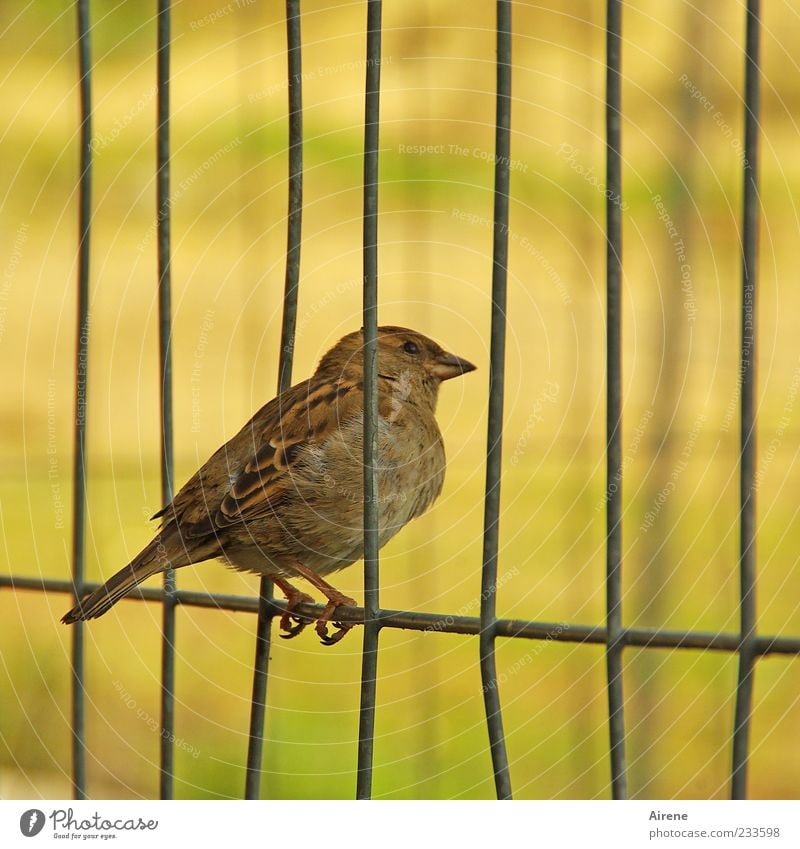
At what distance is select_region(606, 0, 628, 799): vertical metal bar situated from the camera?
165cm

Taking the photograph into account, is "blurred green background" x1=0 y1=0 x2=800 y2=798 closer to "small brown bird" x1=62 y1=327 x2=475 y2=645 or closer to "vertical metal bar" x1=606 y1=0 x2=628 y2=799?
"small brown bird" x1=62 y1=327 x2=475 y2=645

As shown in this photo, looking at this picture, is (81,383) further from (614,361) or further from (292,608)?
(614,361)

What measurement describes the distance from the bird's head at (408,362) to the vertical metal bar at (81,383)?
686mm

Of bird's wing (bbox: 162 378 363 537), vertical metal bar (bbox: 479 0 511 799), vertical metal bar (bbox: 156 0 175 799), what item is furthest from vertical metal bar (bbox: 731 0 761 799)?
bird's wing (bbox: 162 378 363 537)

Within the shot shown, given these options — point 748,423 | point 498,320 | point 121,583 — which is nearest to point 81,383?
point 121,583

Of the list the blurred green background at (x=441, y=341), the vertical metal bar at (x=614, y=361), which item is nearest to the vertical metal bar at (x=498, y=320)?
the vertical metal bar at (x=614, y=361)

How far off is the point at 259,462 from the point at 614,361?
1.13 metres

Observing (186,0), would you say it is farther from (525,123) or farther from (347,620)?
(347,620)

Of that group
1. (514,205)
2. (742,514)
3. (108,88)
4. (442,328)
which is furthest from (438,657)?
(742,514)

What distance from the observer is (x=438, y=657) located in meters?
3.81

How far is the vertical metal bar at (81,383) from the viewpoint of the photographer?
214 centimetres

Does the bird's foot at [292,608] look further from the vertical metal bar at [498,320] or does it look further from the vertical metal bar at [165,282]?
the vertical metal bar at [498,320]

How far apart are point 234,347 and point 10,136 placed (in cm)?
104

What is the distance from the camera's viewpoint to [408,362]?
9.29 feet
